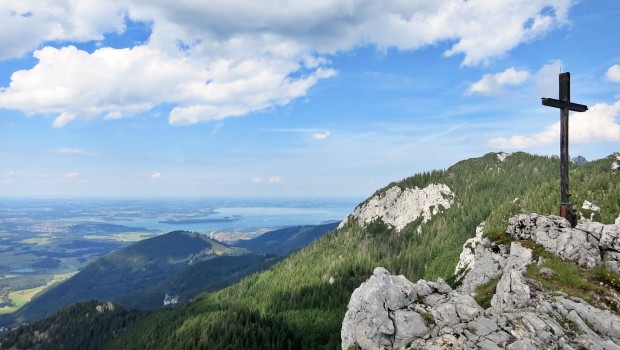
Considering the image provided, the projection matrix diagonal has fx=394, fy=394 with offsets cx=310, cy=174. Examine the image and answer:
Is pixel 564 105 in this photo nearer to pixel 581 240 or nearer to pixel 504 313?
pixel 581 240

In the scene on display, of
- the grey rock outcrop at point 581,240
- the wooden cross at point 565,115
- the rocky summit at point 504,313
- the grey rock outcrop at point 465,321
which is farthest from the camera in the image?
the wooden cross at point 565,115

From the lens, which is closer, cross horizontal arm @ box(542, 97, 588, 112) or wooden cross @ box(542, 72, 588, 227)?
cross horizontal arm @ box(542, 97, 588, 112)

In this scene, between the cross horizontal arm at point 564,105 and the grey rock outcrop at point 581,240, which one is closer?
the grey rock outcrop at point 581,240

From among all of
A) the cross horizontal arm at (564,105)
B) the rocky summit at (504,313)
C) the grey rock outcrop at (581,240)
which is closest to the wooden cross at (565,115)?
the cross horizontal arm at (564,105)

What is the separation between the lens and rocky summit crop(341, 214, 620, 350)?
72.6ft

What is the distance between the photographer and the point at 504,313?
2416cm

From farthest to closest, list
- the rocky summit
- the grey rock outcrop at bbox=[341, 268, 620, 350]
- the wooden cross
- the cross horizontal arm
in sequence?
the wooden cross → the cross horizontal arm → the rocky summit → the grey rock outcrop at bbox=[341, 268, 620, 350]

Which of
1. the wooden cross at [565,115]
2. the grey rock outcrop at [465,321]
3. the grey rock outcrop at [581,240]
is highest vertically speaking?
the wooden cross at [565,115]

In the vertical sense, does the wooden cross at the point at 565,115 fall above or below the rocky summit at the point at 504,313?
above

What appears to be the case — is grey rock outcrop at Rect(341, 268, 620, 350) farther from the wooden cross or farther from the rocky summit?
the wooden cross

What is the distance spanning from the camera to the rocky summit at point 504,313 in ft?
72.6

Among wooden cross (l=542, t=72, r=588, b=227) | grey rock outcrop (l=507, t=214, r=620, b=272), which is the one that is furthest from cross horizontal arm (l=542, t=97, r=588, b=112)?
grey rock outcrop (l=507, t=214, r=620, b=272)

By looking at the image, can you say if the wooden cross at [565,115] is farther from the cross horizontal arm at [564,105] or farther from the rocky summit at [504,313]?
the rocky summit at [504,313]

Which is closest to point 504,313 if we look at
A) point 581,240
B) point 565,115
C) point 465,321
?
point 465,321
